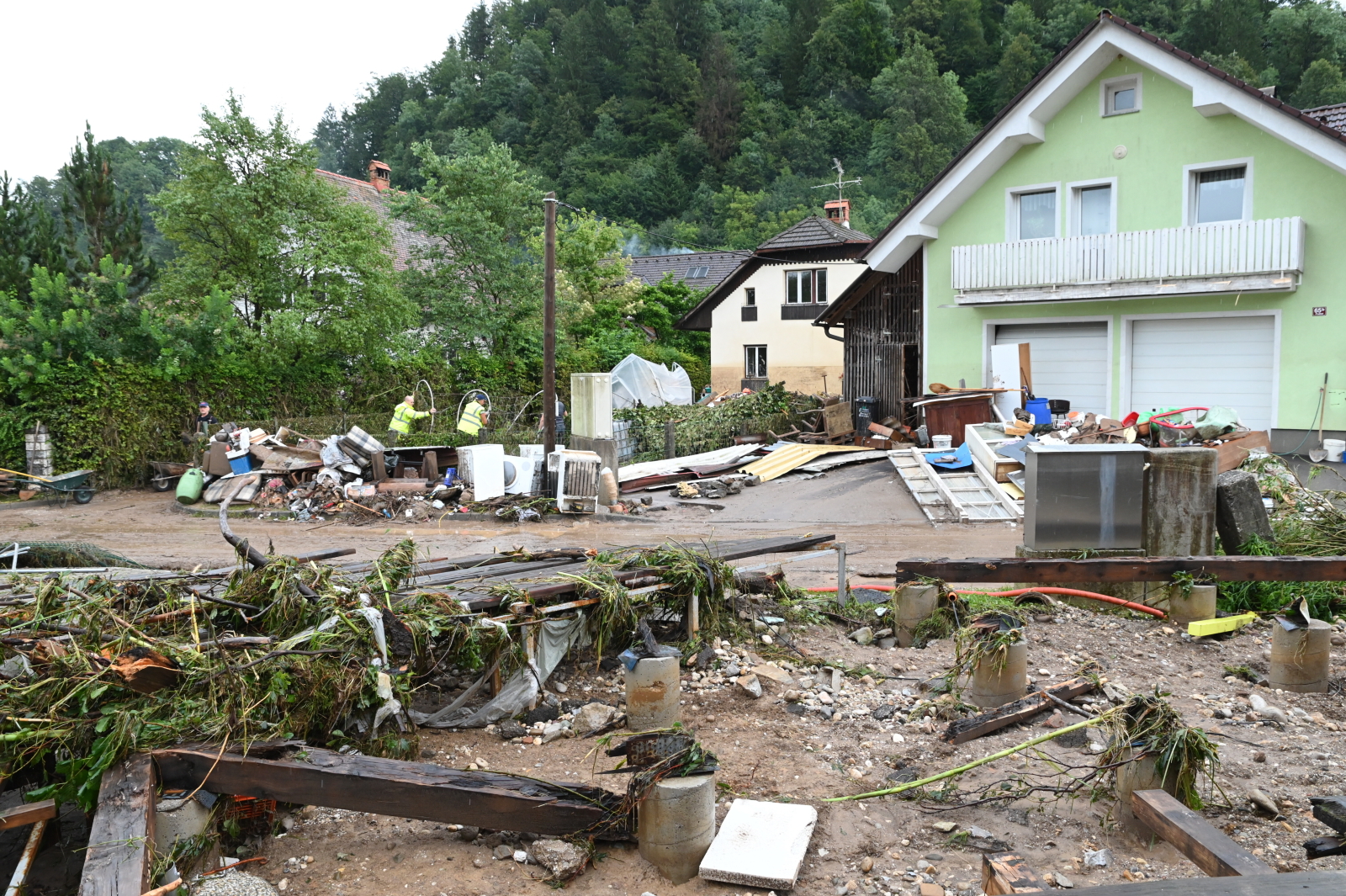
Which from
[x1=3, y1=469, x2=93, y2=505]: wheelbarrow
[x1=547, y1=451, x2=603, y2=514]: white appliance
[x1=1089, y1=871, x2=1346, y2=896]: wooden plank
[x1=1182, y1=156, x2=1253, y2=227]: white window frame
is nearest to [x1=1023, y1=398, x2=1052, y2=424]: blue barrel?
[x1=1182, y1=156, x2=1253, y2=227]: white window frame

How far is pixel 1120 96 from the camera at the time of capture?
19.2 m

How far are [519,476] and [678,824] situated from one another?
1297cm

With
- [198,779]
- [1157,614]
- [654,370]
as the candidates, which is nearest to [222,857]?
[198,779]

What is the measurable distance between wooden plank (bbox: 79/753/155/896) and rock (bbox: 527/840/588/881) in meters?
1.63

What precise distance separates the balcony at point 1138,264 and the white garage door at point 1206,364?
3.33ft

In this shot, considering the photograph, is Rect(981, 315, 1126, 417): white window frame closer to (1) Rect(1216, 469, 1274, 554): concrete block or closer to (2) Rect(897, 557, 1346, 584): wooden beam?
(1) Rect(1216, 469, 1274, 554): concrete block

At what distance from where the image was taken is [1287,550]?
365 inches

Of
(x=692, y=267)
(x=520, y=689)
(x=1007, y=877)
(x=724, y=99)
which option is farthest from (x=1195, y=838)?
(x=724, y=99)

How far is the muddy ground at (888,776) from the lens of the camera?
436cm

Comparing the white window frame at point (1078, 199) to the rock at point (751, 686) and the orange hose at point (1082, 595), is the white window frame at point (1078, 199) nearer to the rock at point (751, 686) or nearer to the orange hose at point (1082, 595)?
the orange hose at point (1082, 595)

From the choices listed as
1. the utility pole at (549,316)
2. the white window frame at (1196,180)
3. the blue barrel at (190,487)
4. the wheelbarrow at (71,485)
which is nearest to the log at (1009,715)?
the utility pole at (549,316)

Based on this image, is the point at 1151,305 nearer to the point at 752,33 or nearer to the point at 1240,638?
the point at 1240,638

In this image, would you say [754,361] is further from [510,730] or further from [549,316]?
[510,730]

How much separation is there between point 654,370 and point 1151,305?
14598mm
